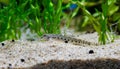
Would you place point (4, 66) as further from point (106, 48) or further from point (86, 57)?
point (106, 48)

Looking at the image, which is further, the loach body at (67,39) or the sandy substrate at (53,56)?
the loach body at (67,39)

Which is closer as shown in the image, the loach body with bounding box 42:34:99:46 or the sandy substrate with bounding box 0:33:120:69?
the sandy substrate with bounding box 0:33:120:69

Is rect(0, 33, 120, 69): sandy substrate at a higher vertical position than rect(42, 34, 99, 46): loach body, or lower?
lower

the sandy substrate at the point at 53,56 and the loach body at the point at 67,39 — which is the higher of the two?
the loach body at the point at 67,39

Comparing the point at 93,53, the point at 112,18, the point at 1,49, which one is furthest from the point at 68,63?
the point at 112,18

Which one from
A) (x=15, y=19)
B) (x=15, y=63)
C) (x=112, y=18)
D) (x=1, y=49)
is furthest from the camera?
(x=112, y=18)

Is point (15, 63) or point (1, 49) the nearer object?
point (15, 63)

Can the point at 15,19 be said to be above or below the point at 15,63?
above

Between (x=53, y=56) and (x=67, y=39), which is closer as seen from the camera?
(x=53, y=56)
